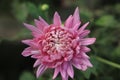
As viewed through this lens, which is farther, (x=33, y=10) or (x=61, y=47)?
(x=33, y=10)

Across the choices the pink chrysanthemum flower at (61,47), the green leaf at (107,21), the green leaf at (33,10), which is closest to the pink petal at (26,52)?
the pink chrysanthemum flower at (61,47)

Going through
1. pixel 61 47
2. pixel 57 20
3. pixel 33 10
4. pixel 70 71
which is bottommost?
pixel 70 71

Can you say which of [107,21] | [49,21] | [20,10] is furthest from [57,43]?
[20,10]

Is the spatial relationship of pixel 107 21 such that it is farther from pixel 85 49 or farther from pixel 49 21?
pixel 85 49

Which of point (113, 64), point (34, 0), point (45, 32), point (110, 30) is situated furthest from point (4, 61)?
point (45, 32)

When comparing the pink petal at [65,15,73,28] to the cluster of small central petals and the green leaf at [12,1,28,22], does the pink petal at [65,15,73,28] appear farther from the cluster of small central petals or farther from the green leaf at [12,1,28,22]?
the green leaf at [12,1,28,22]

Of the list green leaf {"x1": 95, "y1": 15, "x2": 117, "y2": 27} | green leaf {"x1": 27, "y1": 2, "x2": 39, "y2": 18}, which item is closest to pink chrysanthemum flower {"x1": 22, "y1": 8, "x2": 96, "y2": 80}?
green leaf {"x1": 27, "y1": 2, "x2": 39, "y2": 18}
